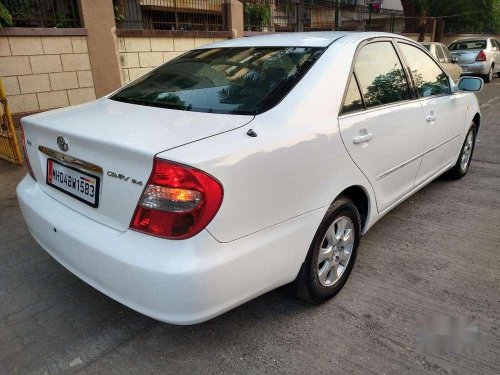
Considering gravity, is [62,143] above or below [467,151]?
above

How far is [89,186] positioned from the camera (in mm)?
2117

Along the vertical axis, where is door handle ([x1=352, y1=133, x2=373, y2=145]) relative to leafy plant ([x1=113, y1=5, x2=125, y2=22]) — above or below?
below

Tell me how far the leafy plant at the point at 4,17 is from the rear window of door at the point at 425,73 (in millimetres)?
5158

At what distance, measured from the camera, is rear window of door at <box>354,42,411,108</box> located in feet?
9.19

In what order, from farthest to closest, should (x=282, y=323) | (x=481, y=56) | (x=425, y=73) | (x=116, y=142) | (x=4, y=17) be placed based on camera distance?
(x=481, y=56) < (x=4, y=17) < (x=425, y=73) < (x=282, y=323) < (x=116, y=142)

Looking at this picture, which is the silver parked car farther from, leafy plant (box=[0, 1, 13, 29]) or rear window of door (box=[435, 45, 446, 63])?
leafy plant (box=[0, 1, 13, 29])

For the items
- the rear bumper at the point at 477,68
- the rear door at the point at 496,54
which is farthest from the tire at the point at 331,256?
the rear door at the point at 496,54

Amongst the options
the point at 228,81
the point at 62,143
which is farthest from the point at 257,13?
the point at 62,143

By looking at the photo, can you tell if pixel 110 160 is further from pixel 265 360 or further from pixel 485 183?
pixel 485 183

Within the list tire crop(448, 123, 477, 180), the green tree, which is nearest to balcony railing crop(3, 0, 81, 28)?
tire crop(448, 123, 477, 180)

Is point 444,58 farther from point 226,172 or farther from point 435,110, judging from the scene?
point 226,172

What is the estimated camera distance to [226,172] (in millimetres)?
1836

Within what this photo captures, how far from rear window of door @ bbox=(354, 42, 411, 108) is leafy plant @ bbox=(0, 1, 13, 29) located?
5104 millimetres

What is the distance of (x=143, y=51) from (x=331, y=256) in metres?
6.56
